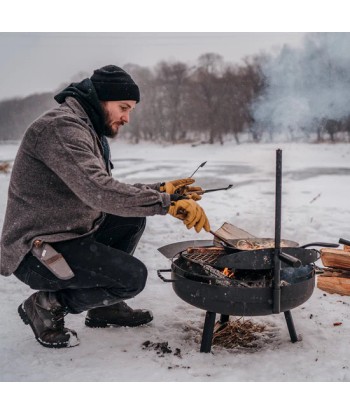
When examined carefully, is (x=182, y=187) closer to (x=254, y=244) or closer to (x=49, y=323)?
(x=254, y=244)

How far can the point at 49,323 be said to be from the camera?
98.3 inches

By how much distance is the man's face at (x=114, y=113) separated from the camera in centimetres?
261

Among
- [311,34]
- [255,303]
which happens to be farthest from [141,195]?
[311,34]

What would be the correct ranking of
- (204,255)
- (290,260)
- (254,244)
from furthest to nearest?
(254,244) → (204,255) → (290,260)

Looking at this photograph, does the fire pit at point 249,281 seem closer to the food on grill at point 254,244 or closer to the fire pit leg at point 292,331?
the fire pit leg at point 292,331

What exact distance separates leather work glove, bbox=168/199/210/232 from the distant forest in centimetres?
323

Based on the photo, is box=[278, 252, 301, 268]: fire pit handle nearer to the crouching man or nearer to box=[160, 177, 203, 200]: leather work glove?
the crouching man

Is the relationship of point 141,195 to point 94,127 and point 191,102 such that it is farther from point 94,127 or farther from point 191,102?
point 191,102

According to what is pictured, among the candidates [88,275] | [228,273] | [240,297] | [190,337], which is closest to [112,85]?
[88,275]

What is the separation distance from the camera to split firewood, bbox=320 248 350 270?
3.22m

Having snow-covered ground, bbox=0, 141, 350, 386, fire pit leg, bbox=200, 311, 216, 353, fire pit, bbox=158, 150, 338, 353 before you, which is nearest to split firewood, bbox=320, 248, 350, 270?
snow-covered ground, bbox=0, 141, 350, 386

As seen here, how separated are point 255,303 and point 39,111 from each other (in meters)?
3.86

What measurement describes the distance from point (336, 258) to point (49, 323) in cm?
200

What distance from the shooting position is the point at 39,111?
17.0ft
